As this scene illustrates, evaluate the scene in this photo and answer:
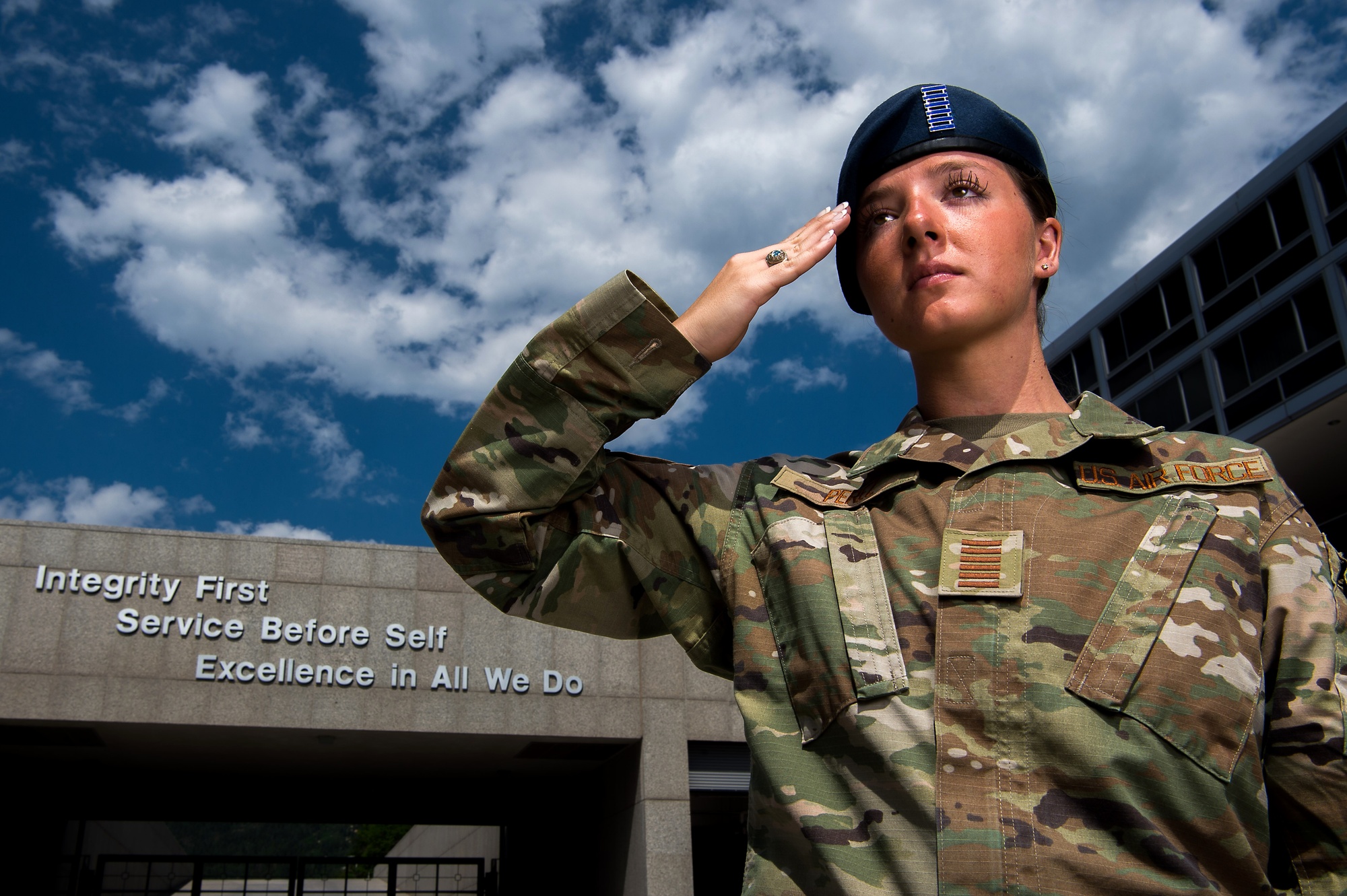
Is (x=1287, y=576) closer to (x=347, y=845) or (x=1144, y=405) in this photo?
(x=1144, y=405)

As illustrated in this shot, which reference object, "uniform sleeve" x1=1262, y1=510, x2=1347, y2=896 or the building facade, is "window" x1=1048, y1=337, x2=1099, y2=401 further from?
"uniform sleeve" x1=1262, y1=510, x2=1347, y2=896

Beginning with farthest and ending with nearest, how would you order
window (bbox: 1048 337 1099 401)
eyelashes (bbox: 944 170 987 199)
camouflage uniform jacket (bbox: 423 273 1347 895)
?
window (bbox: 1048 337 1099 401) → eyelashes (bbox: 944 170 987 199) → camouflage uniform jacket (bbox: 423 273 1347 895)

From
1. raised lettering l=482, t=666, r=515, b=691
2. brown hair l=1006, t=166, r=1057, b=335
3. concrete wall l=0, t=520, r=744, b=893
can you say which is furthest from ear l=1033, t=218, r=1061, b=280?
raised lettering l=482, t=666, r=515, b=691

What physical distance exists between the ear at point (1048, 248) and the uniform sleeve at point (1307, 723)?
702 millimetres

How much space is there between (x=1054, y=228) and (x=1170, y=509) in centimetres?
68

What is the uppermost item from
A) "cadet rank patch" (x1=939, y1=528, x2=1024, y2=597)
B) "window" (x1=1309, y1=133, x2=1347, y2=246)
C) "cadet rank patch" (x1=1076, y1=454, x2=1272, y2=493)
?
"window" (x1=1309, y1=133, x2=1347, y2=246)

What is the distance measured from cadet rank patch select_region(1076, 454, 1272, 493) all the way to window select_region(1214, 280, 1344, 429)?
1939cm

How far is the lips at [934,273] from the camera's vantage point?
1.75 meters

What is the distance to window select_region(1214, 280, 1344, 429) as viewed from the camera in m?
18.8

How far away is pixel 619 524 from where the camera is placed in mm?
1680

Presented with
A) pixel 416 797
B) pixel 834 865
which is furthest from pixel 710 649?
pixel 416 797

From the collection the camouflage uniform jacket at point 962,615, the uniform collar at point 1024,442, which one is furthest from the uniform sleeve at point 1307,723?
the uniform collar at point 1024,442

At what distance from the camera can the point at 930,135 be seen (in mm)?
1837

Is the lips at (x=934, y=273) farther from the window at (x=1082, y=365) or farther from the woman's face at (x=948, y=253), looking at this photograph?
the window at (x=1082, y=365)
